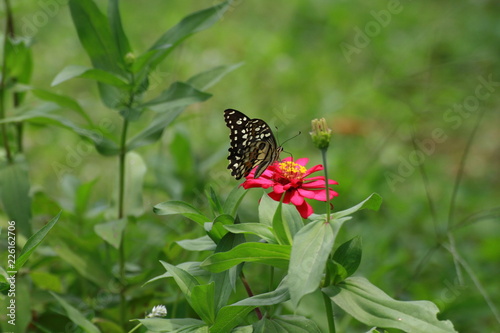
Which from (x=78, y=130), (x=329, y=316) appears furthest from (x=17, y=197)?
(x=329, y=316)

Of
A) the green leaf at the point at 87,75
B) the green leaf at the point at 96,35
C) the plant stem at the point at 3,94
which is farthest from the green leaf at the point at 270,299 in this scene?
the plant stem at the point at 3,94

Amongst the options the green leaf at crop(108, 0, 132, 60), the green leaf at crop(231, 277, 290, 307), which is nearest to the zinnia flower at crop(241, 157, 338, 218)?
the green leaf at crop(231, 277, 290, 307)

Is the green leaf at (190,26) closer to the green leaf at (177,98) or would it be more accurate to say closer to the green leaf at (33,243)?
the green leaf at (177,98)

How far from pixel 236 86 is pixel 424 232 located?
131 cm

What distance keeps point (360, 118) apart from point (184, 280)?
2468mm

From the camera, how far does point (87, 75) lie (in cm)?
124

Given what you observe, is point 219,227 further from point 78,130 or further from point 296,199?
point 78,130

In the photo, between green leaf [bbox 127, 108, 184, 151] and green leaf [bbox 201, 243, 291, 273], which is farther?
green leaf [bbox 127, 108, 184, 151]

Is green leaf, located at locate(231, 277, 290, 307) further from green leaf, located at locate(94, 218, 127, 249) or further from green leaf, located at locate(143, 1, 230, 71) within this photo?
green leaf, located at locate(143, 1, 230, 71)

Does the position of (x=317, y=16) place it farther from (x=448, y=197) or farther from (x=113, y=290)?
(x=113, y=290)

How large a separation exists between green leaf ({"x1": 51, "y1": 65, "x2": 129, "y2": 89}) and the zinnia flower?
0.41 m

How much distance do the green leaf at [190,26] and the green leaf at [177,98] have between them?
2.7 inches

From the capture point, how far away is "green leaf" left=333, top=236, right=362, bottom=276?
0.95 meters

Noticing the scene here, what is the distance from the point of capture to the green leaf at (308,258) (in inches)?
30.3
